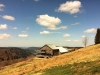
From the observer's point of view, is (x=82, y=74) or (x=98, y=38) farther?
(x=98, y=38)

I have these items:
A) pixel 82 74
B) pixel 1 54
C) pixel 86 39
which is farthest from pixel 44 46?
pixel 1 54

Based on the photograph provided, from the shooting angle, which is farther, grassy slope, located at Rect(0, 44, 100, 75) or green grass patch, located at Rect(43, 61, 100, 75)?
grassy slope, located at Rect(0, 44, 100, 75)

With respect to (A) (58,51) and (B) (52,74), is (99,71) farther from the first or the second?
(A) (58,51)

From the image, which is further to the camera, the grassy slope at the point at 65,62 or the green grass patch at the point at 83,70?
the grassy slope at the point at 65,62

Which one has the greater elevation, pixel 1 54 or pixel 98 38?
pixel 98 38

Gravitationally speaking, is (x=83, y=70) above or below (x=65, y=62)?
above

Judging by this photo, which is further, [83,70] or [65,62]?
[65,62]

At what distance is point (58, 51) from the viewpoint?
94.4 metres

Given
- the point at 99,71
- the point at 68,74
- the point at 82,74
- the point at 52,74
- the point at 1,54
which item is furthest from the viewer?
the point at 1,54

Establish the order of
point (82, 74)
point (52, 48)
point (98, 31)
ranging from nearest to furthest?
point (82, 74) < point (98, 31) < point (52, 48)

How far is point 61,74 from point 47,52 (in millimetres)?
64280

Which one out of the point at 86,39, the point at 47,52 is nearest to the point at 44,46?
the point at 47,52

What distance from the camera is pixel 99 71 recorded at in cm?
2191

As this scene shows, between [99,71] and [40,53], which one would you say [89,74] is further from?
[40,53]
